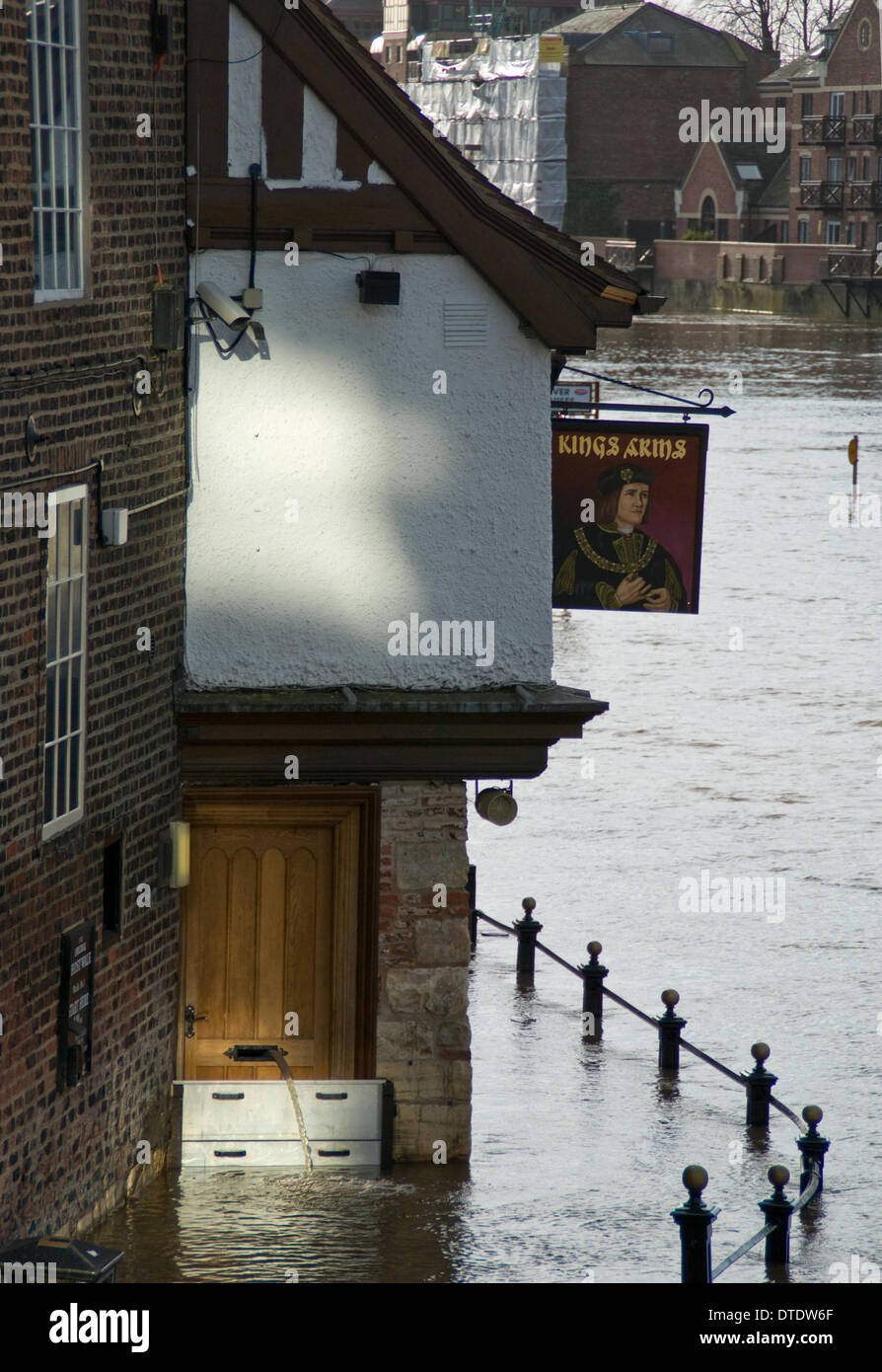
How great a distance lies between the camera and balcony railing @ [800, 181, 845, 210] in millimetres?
118188

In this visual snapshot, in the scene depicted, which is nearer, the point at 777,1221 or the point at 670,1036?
the point at 777,1221

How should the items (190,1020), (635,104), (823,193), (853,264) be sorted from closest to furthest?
(190,1020) → (853,264) → (823,193) → (635,104)

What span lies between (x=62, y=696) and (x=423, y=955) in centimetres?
320

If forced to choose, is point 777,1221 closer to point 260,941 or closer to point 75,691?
point 260,941

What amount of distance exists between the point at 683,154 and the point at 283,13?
420 ft

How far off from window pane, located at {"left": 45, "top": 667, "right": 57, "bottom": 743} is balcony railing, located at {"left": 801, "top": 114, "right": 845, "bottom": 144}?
4398 inches

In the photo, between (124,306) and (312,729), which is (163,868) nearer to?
(312,729)

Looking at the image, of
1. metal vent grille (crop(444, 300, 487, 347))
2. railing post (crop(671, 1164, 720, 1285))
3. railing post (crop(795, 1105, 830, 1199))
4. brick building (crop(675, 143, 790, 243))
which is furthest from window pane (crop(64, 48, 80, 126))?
brick building (crop(675, 143, 790, 243))

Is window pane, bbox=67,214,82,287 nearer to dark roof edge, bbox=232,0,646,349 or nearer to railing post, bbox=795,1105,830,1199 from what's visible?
dark roof edge, bbox=232,0,646,349

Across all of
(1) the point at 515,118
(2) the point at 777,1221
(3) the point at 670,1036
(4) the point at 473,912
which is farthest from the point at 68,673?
(1) the point at 515,118

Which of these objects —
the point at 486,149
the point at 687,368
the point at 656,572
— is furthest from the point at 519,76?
the point at 656,572

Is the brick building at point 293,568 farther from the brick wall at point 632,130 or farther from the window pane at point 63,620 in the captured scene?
the brick wall at point 632,130

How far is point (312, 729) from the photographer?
13023mm

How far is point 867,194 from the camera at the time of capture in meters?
116
